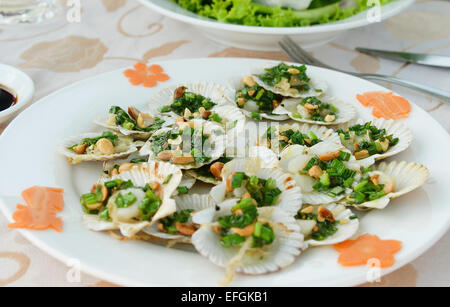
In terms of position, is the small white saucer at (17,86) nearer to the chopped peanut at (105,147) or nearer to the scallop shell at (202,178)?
the chopped peanut at (105,147)

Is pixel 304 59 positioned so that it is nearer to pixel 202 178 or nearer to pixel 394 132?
pixel 394 132

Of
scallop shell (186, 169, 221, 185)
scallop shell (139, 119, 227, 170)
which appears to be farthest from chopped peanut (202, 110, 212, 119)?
scallop shell (186, 169, 221, 185)

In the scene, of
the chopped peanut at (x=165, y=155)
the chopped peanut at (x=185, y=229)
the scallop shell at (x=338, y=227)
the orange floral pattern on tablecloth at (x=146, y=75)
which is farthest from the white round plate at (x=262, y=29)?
the chopped peanut at (x=185, y=229)

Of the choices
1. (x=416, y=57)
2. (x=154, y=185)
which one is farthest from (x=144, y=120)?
(x=416, y=57)

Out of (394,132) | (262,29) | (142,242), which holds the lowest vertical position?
(142,242)

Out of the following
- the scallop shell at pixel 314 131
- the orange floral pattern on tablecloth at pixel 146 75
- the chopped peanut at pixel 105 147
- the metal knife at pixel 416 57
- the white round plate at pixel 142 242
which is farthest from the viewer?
the metal knife at pixel 416 57
